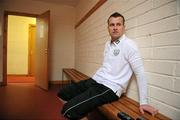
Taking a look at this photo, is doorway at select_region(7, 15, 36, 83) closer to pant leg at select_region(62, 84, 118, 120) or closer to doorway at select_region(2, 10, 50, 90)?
doorway at select_region(2, 10, 50, 90)

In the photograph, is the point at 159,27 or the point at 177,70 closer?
the point at 177,70

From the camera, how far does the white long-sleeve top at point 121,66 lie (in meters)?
1.60

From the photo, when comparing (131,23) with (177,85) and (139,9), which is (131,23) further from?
(177,85)

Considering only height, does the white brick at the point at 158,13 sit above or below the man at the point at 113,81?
above

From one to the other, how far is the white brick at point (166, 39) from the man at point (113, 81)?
0.23 metres

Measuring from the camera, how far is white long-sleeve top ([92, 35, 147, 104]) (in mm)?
1599

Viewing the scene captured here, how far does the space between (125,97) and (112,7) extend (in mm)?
1220

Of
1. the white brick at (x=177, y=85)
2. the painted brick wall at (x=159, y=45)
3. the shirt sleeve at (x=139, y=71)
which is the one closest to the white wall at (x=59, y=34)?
the painted brick wall at (x=159, y=45)

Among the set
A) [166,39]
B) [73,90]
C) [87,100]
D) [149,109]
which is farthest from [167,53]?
[73,90]

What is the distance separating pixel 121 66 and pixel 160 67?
415 millimetres

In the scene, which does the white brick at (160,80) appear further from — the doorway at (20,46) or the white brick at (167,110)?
the doorway at (20,46)

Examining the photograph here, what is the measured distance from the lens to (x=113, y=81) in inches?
68.1

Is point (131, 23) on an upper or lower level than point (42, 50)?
upper

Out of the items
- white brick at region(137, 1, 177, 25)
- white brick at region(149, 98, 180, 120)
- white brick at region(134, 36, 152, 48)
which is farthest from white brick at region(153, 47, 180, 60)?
white brick at region(149, 98, 180, 120)
